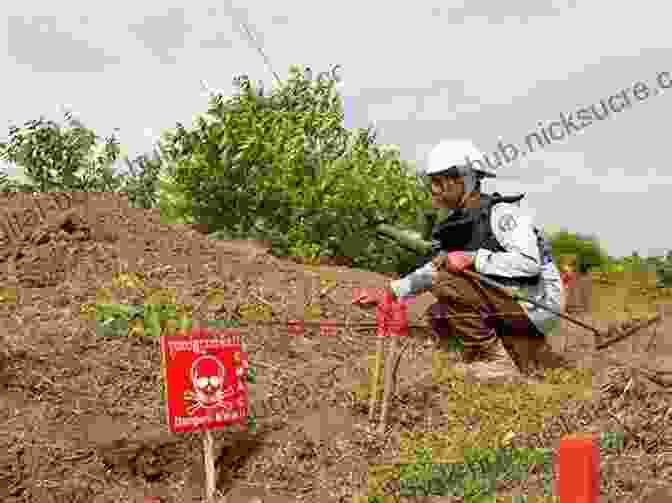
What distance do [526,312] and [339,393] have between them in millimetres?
1291

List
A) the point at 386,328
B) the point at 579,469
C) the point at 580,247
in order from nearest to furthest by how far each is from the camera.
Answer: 1. the point at 579,469
2. the point at 386,328
3. the point at 580,247

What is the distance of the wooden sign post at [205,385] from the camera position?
183 inches

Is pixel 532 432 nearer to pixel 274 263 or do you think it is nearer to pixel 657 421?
pixel 657 421

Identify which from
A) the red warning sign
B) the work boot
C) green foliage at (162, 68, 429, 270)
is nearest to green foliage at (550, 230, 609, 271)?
green foliage at (162, 68, 429, 270)

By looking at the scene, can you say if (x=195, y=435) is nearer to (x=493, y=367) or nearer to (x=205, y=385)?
(x=205, y=385)

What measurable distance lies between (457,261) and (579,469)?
364cm

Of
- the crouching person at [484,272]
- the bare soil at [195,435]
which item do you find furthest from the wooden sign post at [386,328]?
the crouching person at [484,272]

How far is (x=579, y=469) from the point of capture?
252cm

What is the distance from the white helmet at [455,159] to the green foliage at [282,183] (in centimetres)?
617

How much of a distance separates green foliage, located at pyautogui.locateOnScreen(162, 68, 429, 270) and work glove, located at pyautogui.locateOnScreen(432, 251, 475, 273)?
20.1 feet

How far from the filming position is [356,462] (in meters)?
5.19

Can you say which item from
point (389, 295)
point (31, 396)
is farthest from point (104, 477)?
point (389, 295)

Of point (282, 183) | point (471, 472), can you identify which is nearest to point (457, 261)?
point (471, 472)

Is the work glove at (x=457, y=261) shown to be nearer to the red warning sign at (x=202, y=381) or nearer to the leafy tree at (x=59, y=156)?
the red warning sign at (x=202, y=381)
